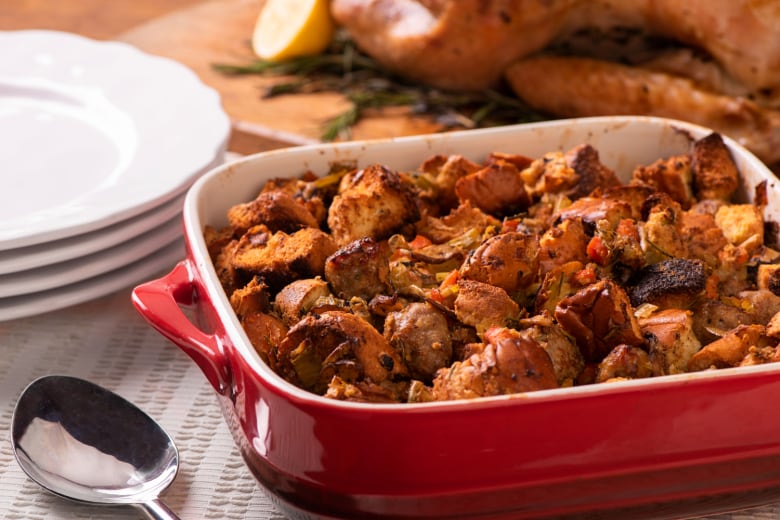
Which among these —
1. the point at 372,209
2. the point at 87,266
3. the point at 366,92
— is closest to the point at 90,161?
the point at 87,266

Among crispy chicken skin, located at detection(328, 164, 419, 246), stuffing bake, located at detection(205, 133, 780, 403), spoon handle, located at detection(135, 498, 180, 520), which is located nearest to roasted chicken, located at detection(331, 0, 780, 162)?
stuffing bake, located at detection(205, 133, 780, 403)

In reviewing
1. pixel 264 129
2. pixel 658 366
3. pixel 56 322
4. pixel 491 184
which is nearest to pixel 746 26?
pixel 491 184

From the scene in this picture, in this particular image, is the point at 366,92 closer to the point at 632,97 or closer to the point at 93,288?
the point at 632,97

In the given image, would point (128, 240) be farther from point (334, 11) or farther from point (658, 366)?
point (334, 11)

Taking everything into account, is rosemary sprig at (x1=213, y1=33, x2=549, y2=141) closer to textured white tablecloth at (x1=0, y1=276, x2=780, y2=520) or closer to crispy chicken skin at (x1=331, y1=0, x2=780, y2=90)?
crispy chicken skin at (x1=331, y1=0, x2=780, y2=90)

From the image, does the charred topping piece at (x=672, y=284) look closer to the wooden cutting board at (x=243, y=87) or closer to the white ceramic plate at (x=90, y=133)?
the white ceramic plate at (x=90, y=133)

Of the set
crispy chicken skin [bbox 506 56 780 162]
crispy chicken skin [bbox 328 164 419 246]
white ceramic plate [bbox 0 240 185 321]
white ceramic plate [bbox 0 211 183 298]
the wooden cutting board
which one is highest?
crispy chicken skin [bbox 328 164 419 246]
